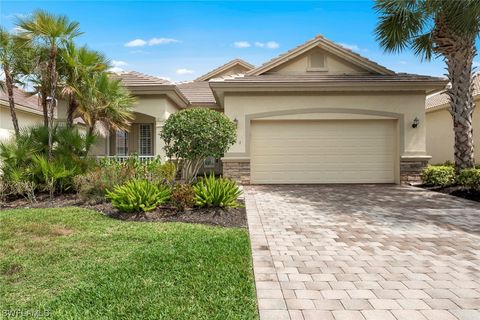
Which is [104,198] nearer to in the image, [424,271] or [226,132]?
[226,132]

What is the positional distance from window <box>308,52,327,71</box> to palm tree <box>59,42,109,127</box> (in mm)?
8291

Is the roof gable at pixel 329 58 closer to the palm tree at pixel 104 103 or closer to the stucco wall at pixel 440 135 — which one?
the palm tree at pixel 104 103

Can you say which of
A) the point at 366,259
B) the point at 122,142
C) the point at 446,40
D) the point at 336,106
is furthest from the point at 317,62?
the point at 366,259

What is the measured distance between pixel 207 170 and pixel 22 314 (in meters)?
12.9

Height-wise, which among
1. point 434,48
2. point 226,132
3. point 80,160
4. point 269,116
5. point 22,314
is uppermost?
point 434,48

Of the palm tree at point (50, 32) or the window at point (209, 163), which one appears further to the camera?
the window at point (209, 163)

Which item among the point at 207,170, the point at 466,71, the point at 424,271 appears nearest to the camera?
the point at 424,271

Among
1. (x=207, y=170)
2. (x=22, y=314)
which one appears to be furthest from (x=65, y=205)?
(x=207, y=170)

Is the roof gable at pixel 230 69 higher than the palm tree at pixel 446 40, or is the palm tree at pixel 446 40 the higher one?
the roof gable at pixel 230 69

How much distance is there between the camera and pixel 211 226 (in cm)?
630

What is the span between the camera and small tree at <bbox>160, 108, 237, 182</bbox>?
8633 millimetres

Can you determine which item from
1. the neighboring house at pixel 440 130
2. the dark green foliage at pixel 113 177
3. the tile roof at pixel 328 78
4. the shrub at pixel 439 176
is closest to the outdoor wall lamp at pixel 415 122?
the tile roof at pixel 328 78

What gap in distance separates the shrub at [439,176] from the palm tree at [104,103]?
11393 mm

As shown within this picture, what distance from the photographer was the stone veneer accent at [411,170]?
12164 mm
